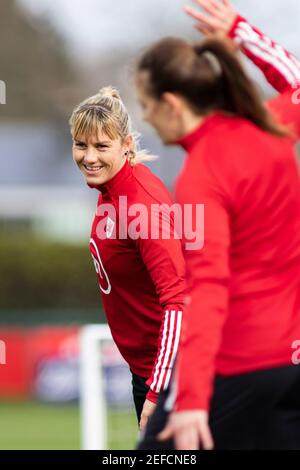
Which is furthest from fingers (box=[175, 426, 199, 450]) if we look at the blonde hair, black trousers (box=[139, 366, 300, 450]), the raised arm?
the blonde hair

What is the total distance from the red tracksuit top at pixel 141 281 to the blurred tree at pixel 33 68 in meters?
34.3

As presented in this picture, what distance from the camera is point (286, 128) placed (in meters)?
4.05

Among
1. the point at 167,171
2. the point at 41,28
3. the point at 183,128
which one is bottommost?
the point at 183,128

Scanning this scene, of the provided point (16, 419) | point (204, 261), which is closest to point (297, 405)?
point (204, 261)

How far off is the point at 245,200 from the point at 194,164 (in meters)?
0.21

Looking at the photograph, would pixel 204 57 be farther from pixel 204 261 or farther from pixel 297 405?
pixel 297 405

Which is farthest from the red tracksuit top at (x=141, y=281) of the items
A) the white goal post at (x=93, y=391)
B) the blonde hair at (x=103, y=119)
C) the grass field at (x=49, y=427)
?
the grass field at (x=49, y=427)

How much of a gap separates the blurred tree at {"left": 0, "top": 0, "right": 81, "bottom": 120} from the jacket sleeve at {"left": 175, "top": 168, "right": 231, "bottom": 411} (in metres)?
36.1

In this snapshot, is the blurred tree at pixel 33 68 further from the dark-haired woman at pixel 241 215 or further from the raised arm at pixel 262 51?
the dark-haired woman at pixel 241 215

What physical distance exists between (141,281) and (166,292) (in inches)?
15.4

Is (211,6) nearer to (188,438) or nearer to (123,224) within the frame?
(123,224)

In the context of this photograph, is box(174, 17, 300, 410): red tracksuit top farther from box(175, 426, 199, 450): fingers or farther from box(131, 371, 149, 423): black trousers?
box(131, 371, 149, 423): black trousers

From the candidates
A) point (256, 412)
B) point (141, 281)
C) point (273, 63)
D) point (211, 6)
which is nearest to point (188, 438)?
point (256, 412)

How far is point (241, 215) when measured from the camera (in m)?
3.85
